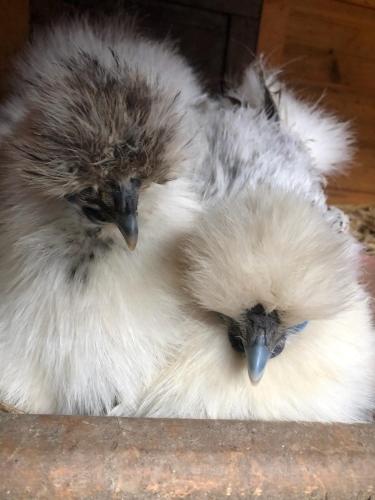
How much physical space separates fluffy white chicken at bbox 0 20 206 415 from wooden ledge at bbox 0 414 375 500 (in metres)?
0.18

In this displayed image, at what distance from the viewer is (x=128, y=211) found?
2.81 feet

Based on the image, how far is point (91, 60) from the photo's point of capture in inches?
40.0

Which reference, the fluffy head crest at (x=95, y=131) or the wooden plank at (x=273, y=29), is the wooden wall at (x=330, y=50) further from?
the fluffy head crest at (x=95, y=131)

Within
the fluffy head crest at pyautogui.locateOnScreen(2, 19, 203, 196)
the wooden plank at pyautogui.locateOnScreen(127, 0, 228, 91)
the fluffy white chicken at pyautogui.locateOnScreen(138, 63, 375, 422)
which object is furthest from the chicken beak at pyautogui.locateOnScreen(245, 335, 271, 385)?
the wooden plank at pyautogui.locateOnScreen(127, 0, 228, 91)

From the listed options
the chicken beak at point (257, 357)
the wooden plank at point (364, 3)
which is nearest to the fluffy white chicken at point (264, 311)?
the chicken beak at point (257, 357)

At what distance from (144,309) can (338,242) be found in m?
0.36

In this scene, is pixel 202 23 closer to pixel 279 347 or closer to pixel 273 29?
pixel 273 29

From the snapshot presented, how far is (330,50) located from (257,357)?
1334mm

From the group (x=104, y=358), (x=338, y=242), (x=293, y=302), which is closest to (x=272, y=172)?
(x=338, y=242)

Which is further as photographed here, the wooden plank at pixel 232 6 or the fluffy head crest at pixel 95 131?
the wooden plank at pixel 232 6

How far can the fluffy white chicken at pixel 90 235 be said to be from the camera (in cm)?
85

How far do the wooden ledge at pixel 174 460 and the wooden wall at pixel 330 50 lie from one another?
1.30 meters

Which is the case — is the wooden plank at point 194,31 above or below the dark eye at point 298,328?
above

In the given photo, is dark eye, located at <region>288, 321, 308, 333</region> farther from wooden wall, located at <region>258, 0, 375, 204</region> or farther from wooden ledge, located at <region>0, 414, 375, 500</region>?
wooden wall, located at <region>258, 0, 375, 204</region>
